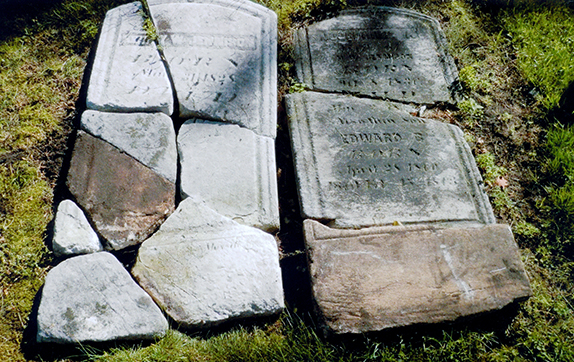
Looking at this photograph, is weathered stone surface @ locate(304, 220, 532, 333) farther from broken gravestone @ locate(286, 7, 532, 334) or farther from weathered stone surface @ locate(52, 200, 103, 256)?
weathered stone surface @ locate(52, 200, 103, 256)

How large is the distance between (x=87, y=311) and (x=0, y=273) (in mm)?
532

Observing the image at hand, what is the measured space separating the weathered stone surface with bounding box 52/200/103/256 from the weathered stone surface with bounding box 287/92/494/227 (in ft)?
3.40

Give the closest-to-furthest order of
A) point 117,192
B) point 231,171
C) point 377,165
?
point 117,192 < point 231,171 < point 377,165

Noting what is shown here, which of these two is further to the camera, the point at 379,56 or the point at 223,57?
the point at 379,56

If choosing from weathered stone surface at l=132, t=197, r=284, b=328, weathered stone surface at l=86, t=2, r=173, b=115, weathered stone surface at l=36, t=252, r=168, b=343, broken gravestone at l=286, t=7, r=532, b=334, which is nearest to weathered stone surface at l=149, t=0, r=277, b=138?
weathered stone surface at l=86, t=2, r=173, b=115

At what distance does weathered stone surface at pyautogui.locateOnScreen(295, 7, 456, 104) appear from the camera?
3004 millimetres

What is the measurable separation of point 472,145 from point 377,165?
778mm

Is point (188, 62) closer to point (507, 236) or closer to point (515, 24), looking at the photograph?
point (507, 236)

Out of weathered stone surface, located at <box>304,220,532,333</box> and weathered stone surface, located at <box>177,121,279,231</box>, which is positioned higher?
weathered stone surface, located at <box>177,121,279,231</box>

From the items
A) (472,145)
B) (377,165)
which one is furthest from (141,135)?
(472,145)

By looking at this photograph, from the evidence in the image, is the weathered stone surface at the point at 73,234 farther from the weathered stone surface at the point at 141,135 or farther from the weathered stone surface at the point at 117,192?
the weathered stone surface at the point at 141,135

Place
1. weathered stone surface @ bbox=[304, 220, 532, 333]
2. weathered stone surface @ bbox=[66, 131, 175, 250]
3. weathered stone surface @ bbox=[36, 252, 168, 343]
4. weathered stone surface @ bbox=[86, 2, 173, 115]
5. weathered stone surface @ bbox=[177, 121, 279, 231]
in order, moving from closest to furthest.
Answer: weathered stone surface @ bbox=[36, 252, 168, 343]
weathered stone surface @ bbox=[304, 220, 532, 333]
weathered stone surface @ bbox=[66, 131, 175, 250]
weathered stone surface @ bbox=[177, 121, 279, 231]
weathered stone surface @ bbox=[86, 2, 173, 115]

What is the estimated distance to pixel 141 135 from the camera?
2484mm

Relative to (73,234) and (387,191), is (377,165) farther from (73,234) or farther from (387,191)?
(73,234)
